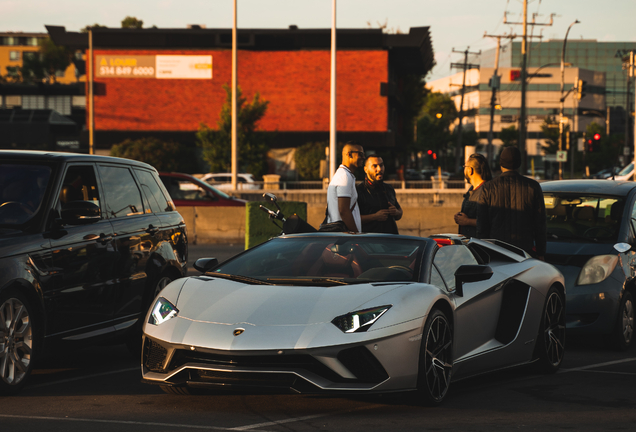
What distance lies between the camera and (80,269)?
6.62 m

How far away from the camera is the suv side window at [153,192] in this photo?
317 inches

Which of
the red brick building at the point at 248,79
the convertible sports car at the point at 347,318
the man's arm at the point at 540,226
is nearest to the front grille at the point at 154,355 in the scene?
the convertible sports car at the point at 347,318

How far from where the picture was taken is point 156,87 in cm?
6194

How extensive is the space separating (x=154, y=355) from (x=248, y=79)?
2249 inches

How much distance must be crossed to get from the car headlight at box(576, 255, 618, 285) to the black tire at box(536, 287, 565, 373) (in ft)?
3.68

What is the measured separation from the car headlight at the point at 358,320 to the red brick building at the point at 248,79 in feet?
180

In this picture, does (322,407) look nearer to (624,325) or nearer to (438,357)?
(438,357)

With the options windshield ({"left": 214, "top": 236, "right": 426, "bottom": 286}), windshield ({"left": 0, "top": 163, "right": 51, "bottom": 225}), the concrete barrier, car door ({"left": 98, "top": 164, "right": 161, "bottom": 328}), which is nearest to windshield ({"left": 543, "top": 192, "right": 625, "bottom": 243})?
windshield ({"left": 214, "top": 236, "right": 426, "bottom": 286})

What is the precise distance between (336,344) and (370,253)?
1289 mm

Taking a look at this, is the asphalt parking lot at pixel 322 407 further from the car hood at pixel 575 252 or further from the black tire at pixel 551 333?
the car hood at pixel 575 252

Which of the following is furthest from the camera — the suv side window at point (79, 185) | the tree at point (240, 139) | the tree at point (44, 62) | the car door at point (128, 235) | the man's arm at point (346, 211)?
the tree at point (44, 62)

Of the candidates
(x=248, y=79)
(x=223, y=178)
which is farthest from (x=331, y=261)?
(x=248, y=79)

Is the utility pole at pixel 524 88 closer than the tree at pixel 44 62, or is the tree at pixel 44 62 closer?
the utility pole at pixel 524 88

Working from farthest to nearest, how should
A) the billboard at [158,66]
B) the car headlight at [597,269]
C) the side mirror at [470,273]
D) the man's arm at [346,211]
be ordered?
the billboard at [158,66] < the man's arm at [346,211] < the car headlight at [597,269] < the side mirror at [470,273]
